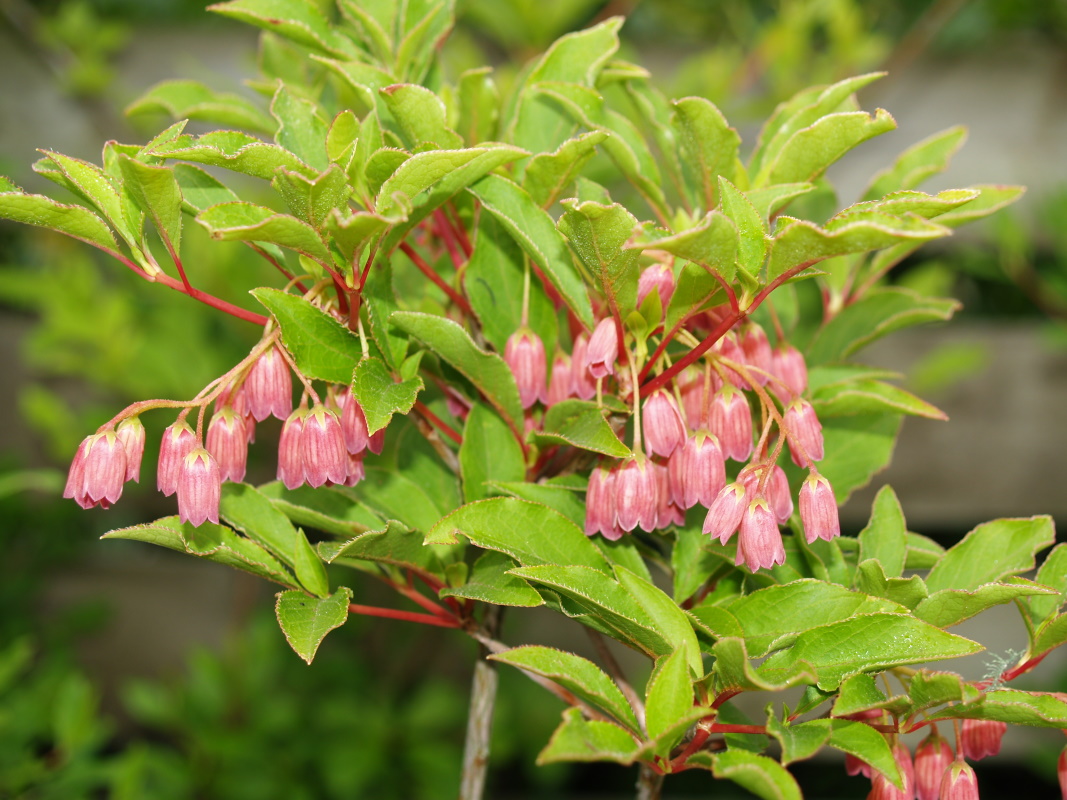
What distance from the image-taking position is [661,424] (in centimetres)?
62

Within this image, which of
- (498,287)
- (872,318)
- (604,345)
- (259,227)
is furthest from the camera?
(872,318)

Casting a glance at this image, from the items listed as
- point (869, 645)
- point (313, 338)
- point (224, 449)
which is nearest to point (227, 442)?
point (224, 449)

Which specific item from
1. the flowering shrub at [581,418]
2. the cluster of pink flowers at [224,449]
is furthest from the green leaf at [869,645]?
the cluster of pink flowers at [224,449]

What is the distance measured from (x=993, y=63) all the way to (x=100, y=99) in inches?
85.6

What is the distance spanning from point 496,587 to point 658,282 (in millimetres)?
239

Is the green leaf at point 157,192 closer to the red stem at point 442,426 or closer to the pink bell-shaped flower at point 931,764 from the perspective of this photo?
the red stem at point 442,426

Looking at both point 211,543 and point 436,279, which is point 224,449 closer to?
point 211,543

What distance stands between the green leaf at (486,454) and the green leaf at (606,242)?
166 mm

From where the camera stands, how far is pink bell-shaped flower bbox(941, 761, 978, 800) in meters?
0.63

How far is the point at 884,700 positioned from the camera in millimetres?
579

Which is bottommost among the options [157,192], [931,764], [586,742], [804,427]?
[931,764]

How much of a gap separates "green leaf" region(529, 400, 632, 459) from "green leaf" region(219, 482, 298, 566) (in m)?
0.20

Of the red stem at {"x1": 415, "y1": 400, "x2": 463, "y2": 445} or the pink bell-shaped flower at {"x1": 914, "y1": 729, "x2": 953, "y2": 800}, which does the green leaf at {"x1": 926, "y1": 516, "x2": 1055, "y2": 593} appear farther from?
the red stem at {"x1": 415, "y1": 400, "x2": 463, "y2": 445}

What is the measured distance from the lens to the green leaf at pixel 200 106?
81 cm
